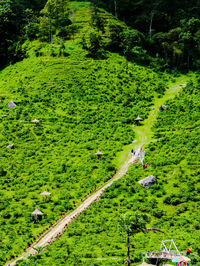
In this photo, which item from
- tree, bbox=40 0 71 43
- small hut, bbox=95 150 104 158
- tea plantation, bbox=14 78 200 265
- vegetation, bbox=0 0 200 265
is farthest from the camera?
tree, bbox=40 0 71 43

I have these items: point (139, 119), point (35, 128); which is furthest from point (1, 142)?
point (139, 119)

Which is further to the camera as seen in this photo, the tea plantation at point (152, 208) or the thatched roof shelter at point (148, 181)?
the thatched roof shelter at point (148, 181)

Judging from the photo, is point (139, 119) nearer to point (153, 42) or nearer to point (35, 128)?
point (35, 128)

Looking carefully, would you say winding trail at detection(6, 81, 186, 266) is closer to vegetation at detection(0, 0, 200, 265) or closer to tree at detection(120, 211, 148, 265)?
vegetation at detection(0, 0, 200, 265)

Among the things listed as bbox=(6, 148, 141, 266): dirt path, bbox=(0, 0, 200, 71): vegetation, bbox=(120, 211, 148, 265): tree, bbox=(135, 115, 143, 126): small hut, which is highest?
bbox=(0, 0, 200, 71): vegetation

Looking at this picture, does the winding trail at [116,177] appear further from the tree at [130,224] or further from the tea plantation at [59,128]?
the tree at [130,224]

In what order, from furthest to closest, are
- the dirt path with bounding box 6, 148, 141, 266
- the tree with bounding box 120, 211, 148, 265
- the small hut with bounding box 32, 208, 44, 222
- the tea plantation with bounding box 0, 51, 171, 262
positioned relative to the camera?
the tea plantation with bounding box 0, 51, 171, 262 → the small hut with bounding box 32, 208, 44, 222 → the dirt path with bounding box 6, 148, 141, 266 → the tree with bounding box 120, 211, 148, 265

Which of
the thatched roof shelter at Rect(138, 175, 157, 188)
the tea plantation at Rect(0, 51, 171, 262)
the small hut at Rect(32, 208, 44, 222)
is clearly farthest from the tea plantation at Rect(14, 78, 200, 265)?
the small hut at Rect(32, 208, 44, 222)

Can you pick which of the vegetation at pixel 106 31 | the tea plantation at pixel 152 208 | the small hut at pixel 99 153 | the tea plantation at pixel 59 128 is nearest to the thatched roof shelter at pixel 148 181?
the tea plantation at pixel 152 208
